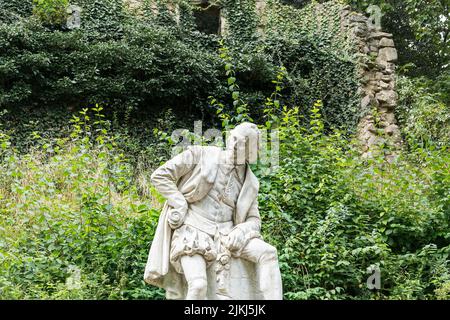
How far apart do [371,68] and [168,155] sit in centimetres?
531

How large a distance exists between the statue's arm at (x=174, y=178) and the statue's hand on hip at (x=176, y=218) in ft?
0.06

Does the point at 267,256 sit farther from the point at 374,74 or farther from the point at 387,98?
the point at 374,74

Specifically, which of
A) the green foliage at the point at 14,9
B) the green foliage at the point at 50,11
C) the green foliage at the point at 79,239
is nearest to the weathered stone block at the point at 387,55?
the green foliage at the point at 50,11

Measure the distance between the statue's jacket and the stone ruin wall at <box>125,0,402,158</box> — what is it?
8.43 metres

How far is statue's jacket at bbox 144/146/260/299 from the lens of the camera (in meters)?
6.21

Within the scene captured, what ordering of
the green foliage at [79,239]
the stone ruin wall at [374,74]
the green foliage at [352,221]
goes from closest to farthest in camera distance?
the green foliage at [79,239]
the green foliage at [352,221]
the stone ruin wall at [374,74]

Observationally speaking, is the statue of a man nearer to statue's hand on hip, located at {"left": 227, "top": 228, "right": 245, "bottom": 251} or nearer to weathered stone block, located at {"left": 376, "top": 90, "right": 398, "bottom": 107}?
statue's hand on hip, located at {"left": 227, "top": 228, "right": 245, "bottom": 251}

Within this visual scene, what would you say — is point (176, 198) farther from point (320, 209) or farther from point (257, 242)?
point (320, 209)

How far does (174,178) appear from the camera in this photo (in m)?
6.40

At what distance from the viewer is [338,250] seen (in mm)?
8844

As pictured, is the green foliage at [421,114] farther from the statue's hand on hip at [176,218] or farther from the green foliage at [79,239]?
the statue's hand on hip at [176,218]

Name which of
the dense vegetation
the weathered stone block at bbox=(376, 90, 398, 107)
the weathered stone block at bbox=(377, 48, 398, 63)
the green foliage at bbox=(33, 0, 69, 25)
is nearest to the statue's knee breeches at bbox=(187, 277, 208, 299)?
the dense vegetation

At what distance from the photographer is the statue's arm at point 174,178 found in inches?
248

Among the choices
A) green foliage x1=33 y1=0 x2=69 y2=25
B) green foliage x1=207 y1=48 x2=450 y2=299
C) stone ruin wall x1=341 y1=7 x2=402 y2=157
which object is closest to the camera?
green foliage x1=207 y1=48 x2=450 y2=299
